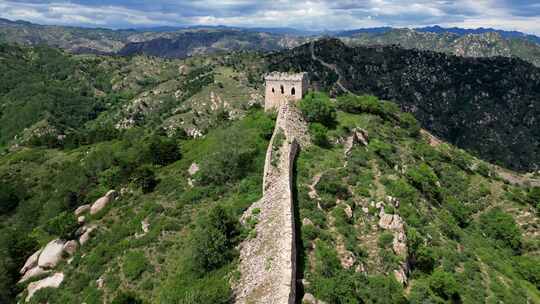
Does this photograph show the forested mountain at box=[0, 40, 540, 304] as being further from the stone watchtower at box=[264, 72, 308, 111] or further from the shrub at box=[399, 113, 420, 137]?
the stone watchtower at box=[264, 72, 308, 111]

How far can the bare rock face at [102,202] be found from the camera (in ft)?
176

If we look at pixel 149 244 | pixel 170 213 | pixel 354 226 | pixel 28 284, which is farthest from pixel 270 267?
pixel 28 284

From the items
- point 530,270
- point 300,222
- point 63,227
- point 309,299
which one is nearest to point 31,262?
point 63,227

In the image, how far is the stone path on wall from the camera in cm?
2353

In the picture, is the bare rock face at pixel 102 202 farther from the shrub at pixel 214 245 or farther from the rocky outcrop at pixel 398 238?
the rocky outcrop at pixel 398 238

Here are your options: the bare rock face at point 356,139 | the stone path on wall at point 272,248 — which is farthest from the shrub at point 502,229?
the stone path on wall at point 272,248

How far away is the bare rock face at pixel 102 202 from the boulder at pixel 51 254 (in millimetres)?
7006

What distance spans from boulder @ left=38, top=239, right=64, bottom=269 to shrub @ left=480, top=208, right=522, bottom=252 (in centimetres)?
6221

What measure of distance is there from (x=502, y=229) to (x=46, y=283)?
2542 inches

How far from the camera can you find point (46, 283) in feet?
134

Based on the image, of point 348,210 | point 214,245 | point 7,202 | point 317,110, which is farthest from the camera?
point 7,202

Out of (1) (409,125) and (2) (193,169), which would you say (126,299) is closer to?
(2) (193,169)

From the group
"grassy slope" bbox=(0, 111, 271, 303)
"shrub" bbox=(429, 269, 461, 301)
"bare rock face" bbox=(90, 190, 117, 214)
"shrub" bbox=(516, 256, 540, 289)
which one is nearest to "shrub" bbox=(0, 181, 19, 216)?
"grassy slope" bbox=(0, 111, 271, 303)

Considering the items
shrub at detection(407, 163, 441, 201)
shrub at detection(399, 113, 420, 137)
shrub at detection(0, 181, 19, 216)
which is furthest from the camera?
shrub at detection(399, 113, 420, 137)
